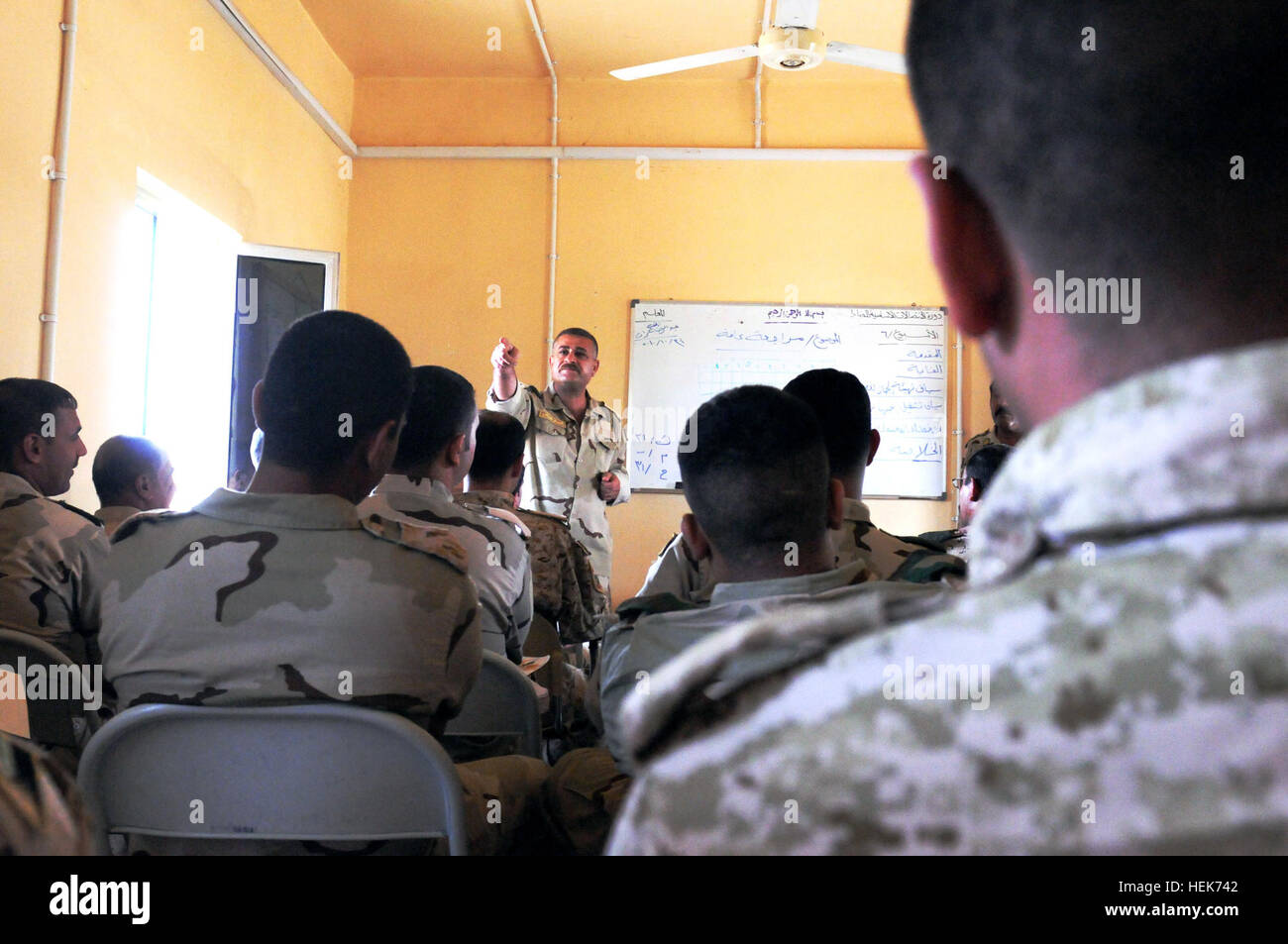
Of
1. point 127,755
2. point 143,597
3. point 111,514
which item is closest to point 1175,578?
Answer: point 127,755

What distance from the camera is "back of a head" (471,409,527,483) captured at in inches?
119

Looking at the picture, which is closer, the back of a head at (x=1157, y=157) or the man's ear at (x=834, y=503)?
the back of a head at (x=1157, y=157)

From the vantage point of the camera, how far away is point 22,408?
8.89 ft

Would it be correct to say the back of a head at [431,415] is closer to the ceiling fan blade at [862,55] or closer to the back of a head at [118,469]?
the back of a head at [118,469]

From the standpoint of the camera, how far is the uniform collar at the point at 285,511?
1.38m

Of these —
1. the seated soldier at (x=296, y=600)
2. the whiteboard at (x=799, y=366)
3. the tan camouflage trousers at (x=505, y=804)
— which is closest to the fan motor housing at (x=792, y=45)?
the whiteboard at (x=799, y=366)

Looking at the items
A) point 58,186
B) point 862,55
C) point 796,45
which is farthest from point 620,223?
point 58,186

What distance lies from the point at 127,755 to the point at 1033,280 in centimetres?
110

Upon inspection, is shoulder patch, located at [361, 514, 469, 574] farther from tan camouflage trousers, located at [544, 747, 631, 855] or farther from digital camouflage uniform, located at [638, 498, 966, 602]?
digital camouflage uniform, located at [638, 498, 966, 602]

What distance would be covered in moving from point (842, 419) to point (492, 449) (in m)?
1.05

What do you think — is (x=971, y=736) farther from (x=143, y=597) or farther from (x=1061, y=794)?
(x=143, y=597)

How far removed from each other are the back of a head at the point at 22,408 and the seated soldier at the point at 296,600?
1.51 metres

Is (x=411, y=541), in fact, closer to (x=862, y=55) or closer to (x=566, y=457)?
(x=862, y=55)
